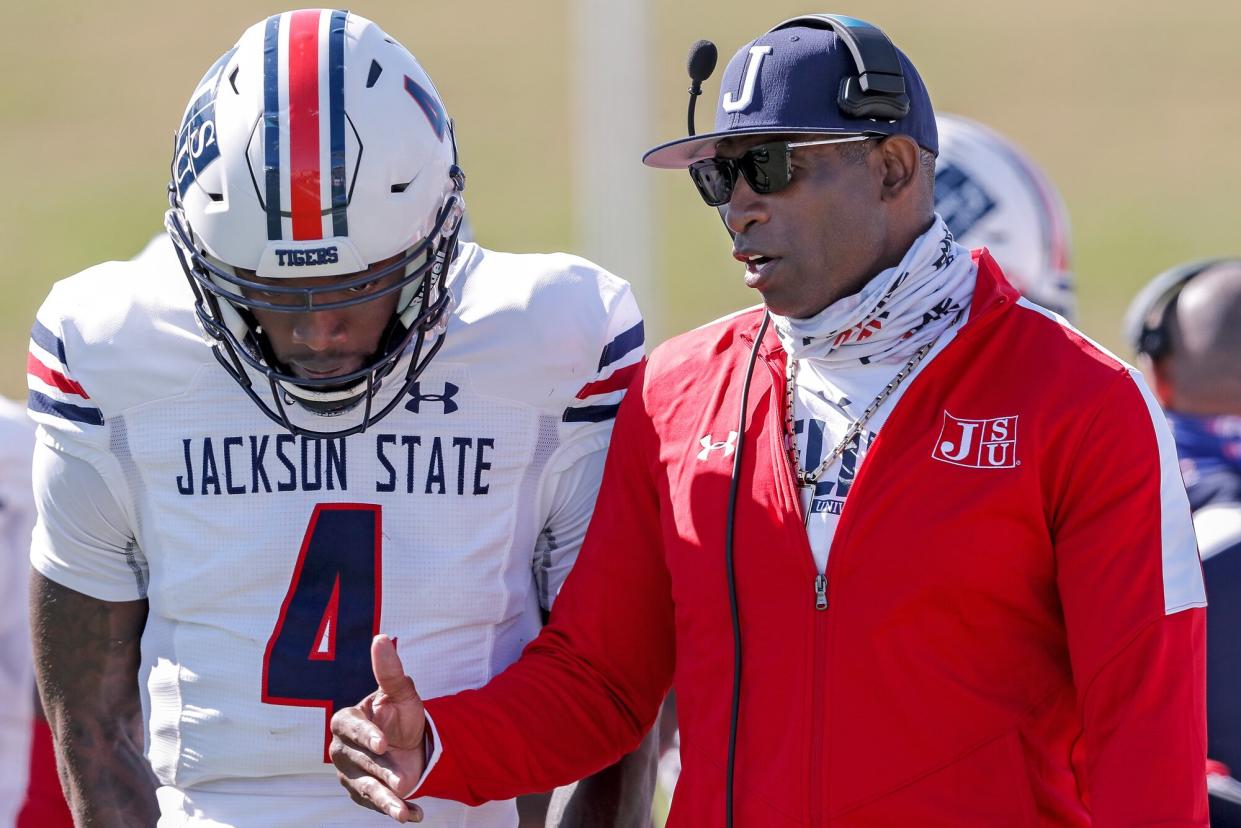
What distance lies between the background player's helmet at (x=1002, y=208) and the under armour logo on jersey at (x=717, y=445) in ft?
7.68

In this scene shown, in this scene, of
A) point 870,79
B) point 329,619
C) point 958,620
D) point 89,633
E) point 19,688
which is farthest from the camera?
point 19,688

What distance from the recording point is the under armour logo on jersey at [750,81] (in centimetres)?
263

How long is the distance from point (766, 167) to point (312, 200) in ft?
2.18

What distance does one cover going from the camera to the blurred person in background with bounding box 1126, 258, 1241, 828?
11.7 feet

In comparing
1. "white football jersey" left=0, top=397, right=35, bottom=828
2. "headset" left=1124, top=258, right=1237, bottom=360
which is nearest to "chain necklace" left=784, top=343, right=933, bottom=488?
"white football jersey" left=0, top=397, right=35, bottom=828

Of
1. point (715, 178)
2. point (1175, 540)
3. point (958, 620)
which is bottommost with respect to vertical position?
point (958, 620)

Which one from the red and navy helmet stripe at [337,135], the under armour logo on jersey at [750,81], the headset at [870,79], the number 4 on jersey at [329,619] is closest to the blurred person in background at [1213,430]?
the headset at [870,79]

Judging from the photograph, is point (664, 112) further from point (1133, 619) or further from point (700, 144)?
point (1133, 619)

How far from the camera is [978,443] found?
97.9 inches

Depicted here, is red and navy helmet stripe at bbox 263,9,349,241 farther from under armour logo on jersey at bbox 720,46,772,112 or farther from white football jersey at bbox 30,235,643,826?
under armour logo on jersey at bbox 720,46,772,112

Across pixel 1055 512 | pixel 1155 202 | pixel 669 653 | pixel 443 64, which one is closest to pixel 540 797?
pixel 669 653

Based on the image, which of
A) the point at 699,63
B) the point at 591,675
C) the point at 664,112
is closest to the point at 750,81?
the point at 699,63

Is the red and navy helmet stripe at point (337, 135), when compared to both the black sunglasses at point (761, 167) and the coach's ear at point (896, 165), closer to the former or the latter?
the black sunglasses at point (761, 167)

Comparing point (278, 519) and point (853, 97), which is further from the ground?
point (853, 97)
